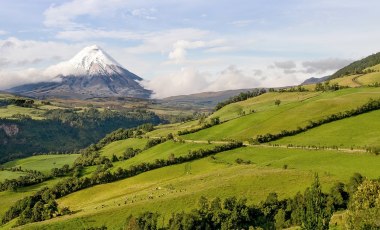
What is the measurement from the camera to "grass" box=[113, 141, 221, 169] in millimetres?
172913

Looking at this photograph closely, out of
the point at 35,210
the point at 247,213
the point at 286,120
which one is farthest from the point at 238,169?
the point at 35,210

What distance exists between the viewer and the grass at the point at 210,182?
113000 millimetres

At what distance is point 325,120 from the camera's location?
175m

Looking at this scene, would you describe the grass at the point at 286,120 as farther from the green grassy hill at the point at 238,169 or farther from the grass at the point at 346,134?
the grass at the point at 346,134

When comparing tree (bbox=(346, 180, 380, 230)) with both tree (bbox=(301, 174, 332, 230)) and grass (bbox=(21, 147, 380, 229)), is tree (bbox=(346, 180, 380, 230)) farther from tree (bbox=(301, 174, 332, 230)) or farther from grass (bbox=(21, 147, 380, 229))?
grass (bbox=(21, 147, 380, 229))

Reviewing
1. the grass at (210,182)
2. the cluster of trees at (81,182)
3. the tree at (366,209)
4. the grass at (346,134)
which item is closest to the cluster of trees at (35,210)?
the cluster of trees at (81,182)

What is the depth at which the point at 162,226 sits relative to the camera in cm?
10469

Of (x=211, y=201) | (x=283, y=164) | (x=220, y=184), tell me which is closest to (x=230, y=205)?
(x=211, y=201)

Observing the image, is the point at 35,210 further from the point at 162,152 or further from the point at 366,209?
the point at 366,209

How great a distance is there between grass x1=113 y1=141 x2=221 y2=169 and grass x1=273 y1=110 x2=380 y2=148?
3181cm

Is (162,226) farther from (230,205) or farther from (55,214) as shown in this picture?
(55,214)

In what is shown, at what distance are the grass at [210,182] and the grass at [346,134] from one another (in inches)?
326

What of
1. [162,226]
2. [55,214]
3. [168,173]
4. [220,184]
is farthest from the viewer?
[168,173]

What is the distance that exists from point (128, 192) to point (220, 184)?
31546 mm
